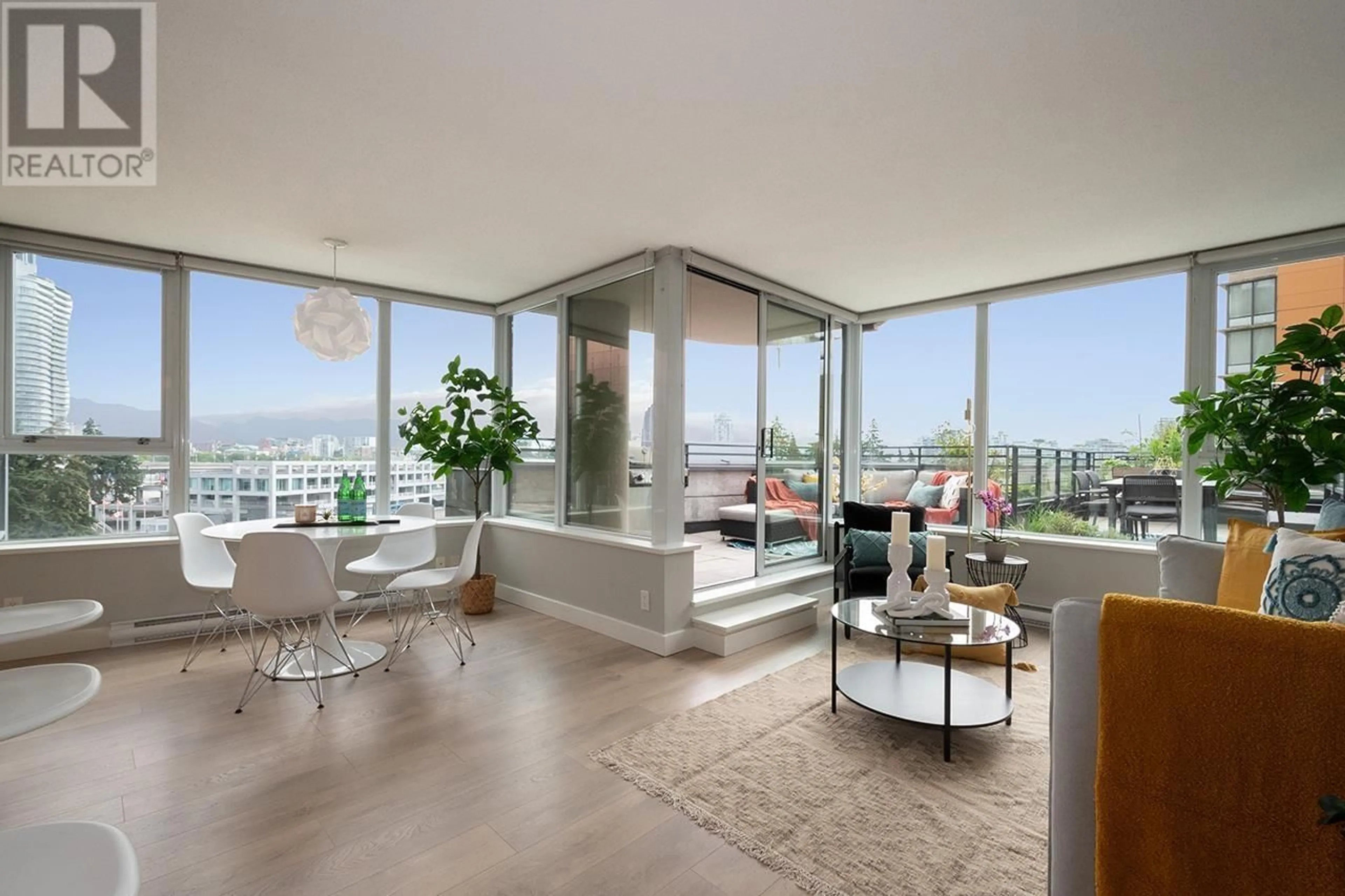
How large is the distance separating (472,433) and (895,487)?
141 inches

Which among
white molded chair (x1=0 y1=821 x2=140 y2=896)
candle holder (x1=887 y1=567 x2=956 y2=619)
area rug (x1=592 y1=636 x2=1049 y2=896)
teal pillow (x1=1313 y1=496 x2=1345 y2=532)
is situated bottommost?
area rug (x1=592 y1=636 x2=1049 y2=896)

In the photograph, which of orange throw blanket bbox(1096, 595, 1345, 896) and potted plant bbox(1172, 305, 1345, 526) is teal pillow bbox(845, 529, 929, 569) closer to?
potted plant bbox(1172, 305, 1345, 526)

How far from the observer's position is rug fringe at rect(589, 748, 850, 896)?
5.49ft

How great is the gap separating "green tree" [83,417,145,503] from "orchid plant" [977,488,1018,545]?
5.67 metres

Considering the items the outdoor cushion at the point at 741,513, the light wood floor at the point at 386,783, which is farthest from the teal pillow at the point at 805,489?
the light wood floor at the point at 386,783

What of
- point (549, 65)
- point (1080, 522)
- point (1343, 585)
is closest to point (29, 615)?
point (549, 65)

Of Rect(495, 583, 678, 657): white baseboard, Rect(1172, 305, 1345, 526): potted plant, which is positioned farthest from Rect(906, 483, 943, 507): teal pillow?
Rect(495, 583, 678, 657): white baseboard

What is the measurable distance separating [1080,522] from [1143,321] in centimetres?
145

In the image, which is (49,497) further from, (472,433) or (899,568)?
(899,568)

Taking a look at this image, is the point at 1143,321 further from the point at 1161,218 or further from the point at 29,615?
the point at 29,615

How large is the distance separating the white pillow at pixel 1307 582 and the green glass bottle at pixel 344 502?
391 cm

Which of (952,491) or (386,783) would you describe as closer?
(386,783)

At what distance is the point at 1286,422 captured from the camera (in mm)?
2834

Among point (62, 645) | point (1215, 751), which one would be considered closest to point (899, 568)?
point (1215, 751)
